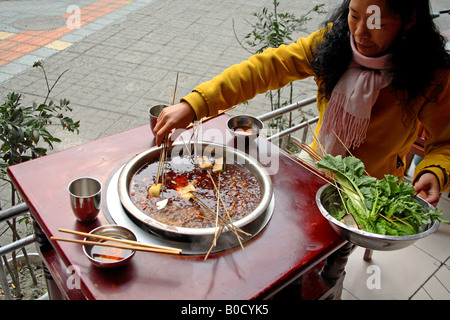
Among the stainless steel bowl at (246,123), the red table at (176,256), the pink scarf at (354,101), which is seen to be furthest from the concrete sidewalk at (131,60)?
the pink scarf at (354,101)

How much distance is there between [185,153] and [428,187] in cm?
138

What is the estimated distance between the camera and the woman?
6.28 ft

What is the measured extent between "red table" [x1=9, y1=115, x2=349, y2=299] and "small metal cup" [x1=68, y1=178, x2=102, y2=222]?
2.4 inches

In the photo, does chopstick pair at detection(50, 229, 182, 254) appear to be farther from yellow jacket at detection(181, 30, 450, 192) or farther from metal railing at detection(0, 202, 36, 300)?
Answer: yellow jacket at detection(181, 30, 450, 192)

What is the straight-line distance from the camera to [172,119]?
1.97m

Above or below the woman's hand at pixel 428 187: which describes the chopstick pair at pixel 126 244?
above

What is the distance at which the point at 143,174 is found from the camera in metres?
2.02

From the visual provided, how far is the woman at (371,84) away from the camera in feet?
6.28

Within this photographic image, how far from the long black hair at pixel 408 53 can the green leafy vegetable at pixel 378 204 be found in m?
0.52

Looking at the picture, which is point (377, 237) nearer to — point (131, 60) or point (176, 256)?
point (176, 256)

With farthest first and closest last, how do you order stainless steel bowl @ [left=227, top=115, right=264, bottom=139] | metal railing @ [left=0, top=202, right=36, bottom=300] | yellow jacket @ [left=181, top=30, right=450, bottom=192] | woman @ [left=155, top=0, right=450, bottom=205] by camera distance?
stainless steel bowl @ [left=227, top=115, right=264, bottom=139] → yellow jacket @ [left=181, top=30, right=450, bottom=192] → woman @ [left=155, top=0, right=450, bottom=205] → metal railing @ [left=0, top=202, right=36, bottom=300]

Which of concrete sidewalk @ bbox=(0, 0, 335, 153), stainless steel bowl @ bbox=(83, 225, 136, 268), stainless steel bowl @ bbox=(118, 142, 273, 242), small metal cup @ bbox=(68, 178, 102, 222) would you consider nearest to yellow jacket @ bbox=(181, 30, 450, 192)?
stainless steel bowl @ bbox=(118, 142, 273, 242)

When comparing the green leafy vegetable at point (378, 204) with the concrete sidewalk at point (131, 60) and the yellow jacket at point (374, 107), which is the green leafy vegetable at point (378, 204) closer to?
the yellow jacket at point (374, 107)

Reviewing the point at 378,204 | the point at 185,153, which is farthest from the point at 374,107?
the point at 185,153
